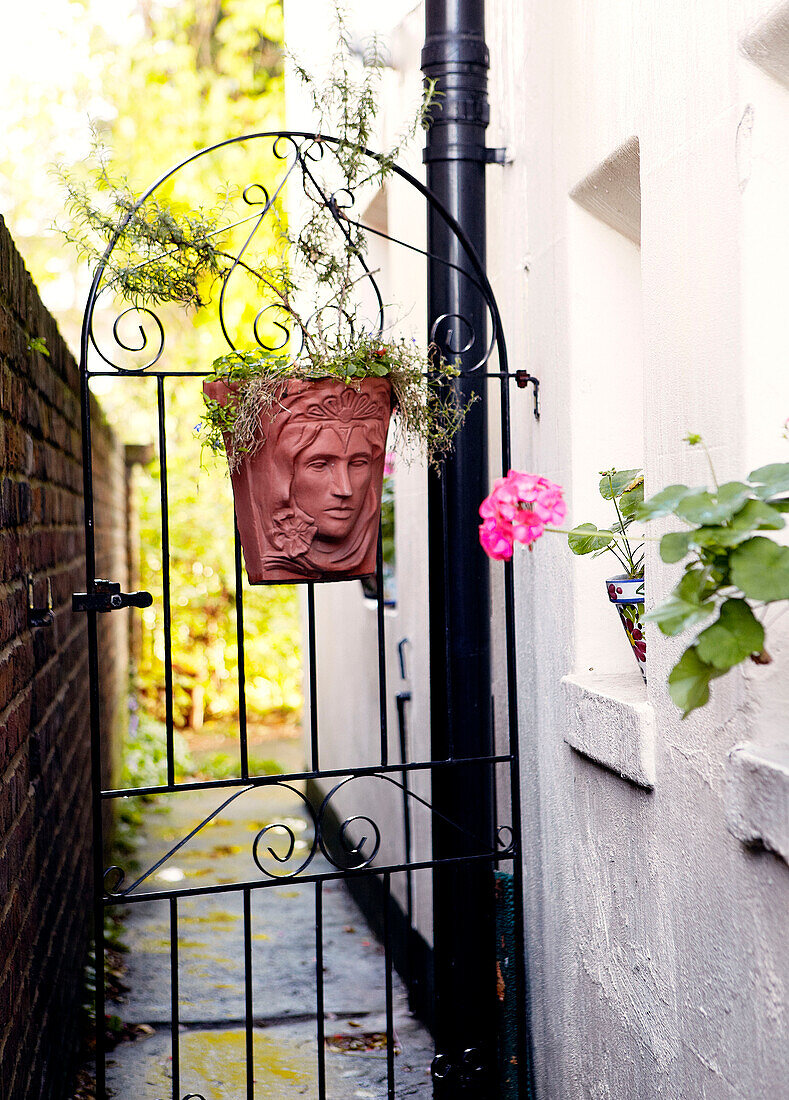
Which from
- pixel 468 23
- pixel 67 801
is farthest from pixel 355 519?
pixel 67 801

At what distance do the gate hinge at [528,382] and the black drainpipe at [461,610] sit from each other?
0.35 feet

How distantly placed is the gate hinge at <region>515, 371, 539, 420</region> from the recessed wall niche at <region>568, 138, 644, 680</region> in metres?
0.18

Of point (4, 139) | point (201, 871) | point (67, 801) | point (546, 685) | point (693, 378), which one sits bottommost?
point (201, 871)

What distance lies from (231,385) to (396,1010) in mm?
2412

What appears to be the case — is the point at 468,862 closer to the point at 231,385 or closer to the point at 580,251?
the point at 231,385

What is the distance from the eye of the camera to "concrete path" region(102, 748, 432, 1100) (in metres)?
3.03

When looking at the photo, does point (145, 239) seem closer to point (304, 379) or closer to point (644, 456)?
point (304, 379)

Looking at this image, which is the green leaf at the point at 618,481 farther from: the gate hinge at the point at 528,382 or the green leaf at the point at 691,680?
the green leaf at the point at 691,680

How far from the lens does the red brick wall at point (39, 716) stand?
1923mm

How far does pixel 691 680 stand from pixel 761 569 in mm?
170

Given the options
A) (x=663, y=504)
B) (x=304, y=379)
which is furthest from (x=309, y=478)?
(x=663, y=504)

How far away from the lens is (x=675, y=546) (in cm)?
129

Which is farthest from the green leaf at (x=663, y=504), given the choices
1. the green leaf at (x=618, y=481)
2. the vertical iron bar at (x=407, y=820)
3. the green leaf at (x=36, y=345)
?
the vertical iron bar at (x=407, y=820)

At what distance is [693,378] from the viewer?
1705mm
